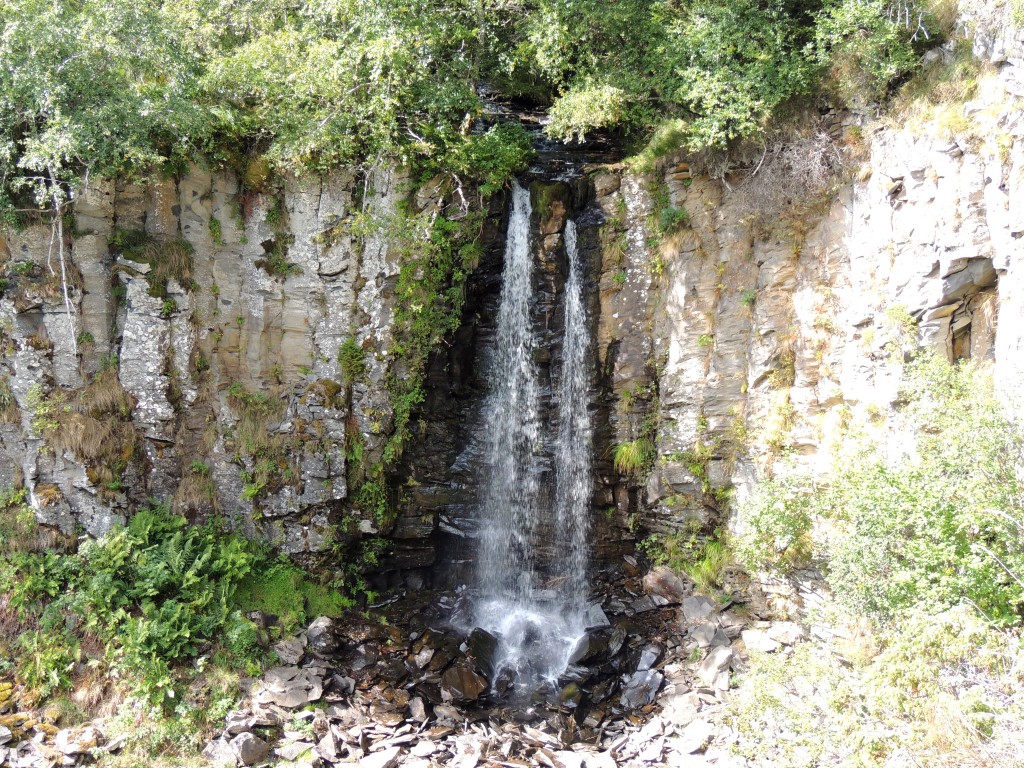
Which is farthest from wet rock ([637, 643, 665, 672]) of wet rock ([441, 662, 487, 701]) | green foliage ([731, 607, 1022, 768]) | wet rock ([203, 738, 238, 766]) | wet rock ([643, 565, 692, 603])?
wet rock ([203, 738, 238, 766])

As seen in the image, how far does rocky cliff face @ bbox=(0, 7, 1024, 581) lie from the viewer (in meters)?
10.5

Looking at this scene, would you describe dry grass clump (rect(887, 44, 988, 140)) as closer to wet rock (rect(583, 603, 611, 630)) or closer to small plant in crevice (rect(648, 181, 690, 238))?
small plant in crevice (rect(648, 181, 690, 238))

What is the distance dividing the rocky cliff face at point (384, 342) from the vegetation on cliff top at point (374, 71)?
0.79 metres

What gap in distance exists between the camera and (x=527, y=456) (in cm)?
1323

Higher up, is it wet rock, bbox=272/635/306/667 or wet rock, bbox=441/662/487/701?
wet rock, bbox=272/635/306/667

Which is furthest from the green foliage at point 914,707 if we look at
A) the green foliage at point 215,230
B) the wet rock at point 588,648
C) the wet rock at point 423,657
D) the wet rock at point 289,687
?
the green foliage at point 215,230

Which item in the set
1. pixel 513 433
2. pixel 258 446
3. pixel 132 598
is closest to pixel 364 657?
pixel 132 598

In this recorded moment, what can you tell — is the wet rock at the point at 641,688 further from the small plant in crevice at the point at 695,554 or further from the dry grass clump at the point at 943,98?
the dry grass clump at the point at 943,98

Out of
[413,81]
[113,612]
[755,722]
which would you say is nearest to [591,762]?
[755,722]

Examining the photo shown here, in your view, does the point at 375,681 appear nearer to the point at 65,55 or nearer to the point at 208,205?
the point at 208,205

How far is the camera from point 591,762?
9.23 metres

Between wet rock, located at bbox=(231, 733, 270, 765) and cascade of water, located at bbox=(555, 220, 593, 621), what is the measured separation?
5779mm

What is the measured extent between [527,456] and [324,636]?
15.7ft

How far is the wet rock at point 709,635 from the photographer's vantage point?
35.7 ft
